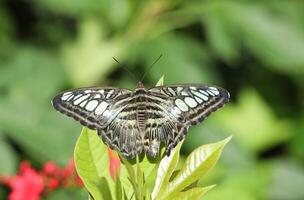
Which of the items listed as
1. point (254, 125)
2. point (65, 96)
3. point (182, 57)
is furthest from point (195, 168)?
point (254, 125)

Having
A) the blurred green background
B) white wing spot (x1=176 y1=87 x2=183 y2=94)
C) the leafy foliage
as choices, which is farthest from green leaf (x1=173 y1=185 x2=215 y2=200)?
the blurred green background

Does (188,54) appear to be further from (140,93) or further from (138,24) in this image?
(140,93)

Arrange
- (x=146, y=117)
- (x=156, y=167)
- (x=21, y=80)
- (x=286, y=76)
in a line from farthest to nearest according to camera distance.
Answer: (x=286, y=76) < (x=21, y=80) < (x=146, y=117) < (x=156, y=167)

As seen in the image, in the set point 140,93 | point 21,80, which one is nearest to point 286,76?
point 21,80

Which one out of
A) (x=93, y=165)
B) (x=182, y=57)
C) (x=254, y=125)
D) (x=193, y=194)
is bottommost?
(x=254, y=125)

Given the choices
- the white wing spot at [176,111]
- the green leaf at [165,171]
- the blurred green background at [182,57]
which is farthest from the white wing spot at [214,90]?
the blurred green background at [182,57]

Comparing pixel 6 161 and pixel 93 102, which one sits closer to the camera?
pixel 93 102

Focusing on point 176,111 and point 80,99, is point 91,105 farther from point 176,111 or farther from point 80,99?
point 176,111
